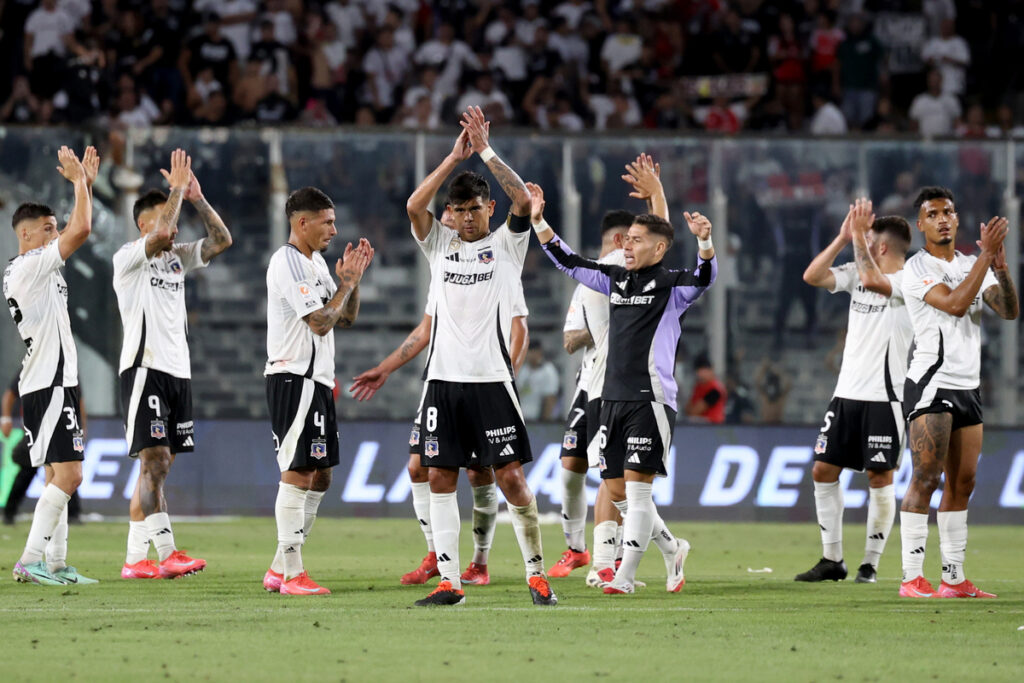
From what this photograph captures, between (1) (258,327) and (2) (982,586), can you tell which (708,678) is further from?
(1) (258,327)

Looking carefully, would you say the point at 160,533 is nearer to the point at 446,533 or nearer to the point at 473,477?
the point at 473,477

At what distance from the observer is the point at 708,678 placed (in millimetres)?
6371

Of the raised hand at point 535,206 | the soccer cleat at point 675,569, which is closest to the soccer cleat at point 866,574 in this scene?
the soccer cleat at point 675,569

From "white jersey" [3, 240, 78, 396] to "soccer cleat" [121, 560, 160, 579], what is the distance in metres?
1.32

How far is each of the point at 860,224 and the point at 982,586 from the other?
2.76m

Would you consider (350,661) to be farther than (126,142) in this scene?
No

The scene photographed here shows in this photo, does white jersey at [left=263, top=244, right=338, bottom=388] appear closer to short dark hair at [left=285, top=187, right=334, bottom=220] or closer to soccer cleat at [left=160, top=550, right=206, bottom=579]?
short dark hair at [left=285, top=187, right=334, bottom=220]

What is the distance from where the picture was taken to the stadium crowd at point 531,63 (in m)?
20.7

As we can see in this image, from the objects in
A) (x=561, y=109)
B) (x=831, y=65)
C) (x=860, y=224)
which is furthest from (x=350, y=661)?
(x=831, y=65)

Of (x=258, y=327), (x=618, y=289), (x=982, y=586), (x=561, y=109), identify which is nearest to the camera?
(x=618, y=289)

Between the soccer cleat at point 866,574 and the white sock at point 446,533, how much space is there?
3497mm

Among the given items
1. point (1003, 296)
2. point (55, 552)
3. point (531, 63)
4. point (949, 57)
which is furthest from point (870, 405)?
point (949, 57)

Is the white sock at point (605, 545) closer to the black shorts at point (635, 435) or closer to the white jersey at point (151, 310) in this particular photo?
the black shorts at point (635, 435)

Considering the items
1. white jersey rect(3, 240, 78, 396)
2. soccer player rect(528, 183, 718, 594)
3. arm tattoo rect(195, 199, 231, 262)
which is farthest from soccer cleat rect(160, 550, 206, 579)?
soccer player rect(528, 183, 718, 594)
